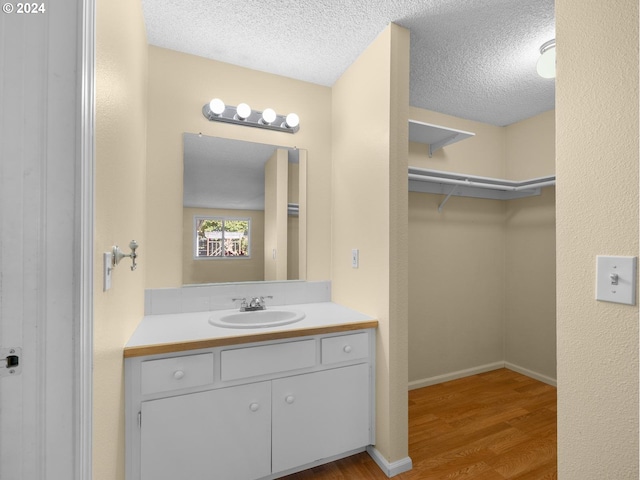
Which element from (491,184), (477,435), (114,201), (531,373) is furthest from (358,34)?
(531,373)

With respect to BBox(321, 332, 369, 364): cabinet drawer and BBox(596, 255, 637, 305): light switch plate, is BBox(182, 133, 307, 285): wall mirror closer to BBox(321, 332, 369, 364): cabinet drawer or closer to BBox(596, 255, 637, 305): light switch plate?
BBox(321, 332, 369, 364): cabinet drawer

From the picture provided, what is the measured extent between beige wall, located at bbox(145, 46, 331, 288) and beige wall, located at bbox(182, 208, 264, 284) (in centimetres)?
4

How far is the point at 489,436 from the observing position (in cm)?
199

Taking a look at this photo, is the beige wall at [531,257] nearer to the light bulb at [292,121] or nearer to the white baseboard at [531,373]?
the white baseboard at [531,373]

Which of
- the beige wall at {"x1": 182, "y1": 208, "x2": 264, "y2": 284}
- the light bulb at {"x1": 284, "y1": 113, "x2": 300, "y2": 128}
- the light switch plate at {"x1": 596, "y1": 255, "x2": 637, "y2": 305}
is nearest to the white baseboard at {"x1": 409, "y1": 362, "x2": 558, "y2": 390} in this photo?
the beige wall at {"x1": 182, "y1": 208, "x2": 264, "y2": 284}

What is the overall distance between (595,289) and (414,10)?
153 cm

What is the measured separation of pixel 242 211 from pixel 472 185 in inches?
71.5

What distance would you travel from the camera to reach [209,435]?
4.60 feet

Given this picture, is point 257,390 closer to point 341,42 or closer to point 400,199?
point 400,199

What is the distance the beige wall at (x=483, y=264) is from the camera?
268 cm

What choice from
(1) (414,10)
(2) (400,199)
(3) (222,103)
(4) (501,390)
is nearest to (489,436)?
(4) (501,390)

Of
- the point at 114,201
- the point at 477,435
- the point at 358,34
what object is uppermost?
the point at 358,34

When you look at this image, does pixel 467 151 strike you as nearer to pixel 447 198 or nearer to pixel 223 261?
pixel 447 198

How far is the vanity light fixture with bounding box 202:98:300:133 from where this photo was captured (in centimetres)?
194
